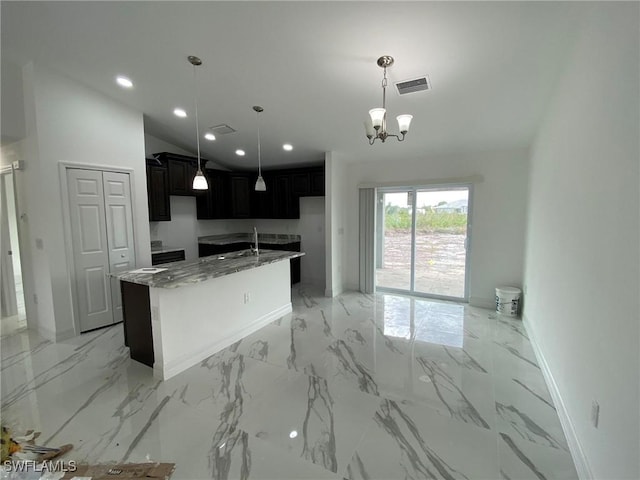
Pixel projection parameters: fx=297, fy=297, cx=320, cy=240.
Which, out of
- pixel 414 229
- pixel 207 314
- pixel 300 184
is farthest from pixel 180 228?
pixel 414 229

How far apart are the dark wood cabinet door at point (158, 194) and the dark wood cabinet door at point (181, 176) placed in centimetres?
10

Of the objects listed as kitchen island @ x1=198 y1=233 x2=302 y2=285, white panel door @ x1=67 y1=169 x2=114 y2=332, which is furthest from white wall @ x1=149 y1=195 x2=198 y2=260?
white panel door @ x1=67 y1=169 x2=114 y2=332

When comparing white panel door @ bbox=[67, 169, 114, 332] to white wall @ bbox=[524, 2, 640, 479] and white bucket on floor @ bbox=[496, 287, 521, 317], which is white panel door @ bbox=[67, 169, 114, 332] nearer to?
white wall @ bbox=[524, 2, 640, 479]

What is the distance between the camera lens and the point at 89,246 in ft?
12.3

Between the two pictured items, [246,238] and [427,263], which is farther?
[246,238]

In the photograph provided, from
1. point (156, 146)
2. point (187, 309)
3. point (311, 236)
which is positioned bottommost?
point (187, 309)

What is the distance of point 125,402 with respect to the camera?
2.41 m

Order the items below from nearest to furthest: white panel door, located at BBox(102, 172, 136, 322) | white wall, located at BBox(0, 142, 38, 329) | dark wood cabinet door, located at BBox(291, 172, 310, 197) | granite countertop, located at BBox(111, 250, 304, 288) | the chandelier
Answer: the chandelier, granite countertop, located at BBox(111, 250, 304, 288), white wall, located at BBox(0, 142, 38, 329), white panel door, located at BBox(102, 172, 136, 322), dark wood cabinet door, located at BBox(291, 172, 310, 197)

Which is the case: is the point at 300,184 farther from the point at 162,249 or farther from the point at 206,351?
the point at 206,351

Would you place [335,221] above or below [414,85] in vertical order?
below

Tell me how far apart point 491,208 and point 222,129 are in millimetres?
4260

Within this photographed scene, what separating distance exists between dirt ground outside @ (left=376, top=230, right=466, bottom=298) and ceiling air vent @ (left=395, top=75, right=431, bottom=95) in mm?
2725

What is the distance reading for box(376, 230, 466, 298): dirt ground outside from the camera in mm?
5035

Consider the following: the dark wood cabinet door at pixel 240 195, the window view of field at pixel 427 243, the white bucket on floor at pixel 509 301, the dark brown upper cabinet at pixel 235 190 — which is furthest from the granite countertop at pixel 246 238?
the white bucket on floor at pixel 509 301
